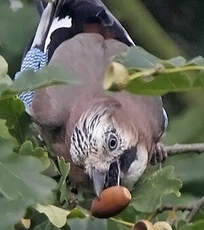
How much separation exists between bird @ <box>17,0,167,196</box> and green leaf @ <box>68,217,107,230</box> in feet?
3.02

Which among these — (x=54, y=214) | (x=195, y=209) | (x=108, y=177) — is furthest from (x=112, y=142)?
(x=54, y=214)

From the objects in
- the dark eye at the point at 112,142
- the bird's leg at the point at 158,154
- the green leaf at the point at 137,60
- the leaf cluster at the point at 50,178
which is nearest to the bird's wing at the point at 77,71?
the dark eye at the point at 112,142

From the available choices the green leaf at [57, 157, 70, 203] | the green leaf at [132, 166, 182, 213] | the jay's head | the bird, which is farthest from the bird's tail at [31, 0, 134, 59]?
the green leaf at [57, 157, 70, 203]

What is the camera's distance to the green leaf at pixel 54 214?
1624mm

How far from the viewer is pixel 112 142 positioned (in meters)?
2.95

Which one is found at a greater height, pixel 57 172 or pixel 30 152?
pixel 30 152

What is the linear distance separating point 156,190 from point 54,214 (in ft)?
0.94

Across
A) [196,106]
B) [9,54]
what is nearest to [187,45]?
[196,106]

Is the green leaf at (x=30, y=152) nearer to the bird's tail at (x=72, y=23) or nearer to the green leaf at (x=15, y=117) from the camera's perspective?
the green leaf at (x=15, y=117)

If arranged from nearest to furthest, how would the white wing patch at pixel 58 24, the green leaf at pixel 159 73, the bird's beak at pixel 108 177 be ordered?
1. the green leaf at pixel 159 73
2. the bird's beak at pixel 108 177
3. the white wing patch at pixel 58 24

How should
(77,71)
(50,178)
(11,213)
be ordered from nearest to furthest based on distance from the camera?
1. (11,213)
2. (50,178)
3. (77,71)

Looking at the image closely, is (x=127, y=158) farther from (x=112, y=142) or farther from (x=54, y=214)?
(x=54, y=214)

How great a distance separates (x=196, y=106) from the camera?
3.26 meters

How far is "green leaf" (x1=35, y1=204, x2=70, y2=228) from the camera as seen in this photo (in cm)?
162
